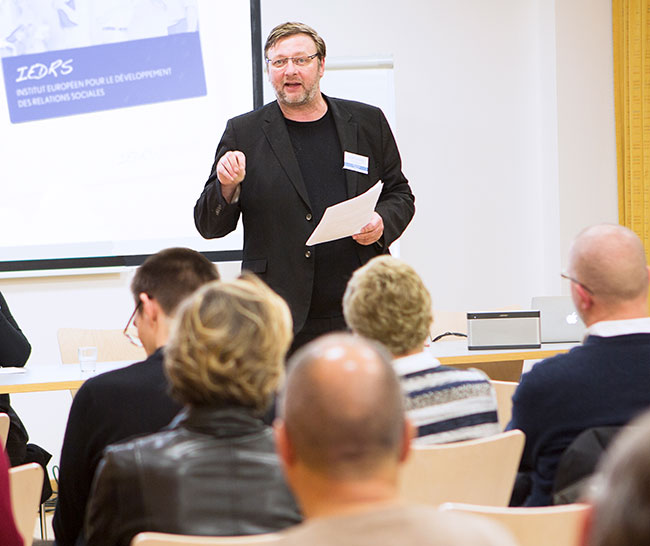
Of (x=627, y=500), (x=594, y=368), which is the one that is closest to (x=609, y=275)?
(x=594, y=368)

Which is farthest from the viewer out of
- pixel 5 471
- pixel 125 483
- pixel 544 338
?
pixel 544 338

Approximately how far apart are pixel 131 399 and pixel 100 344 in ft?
7.45

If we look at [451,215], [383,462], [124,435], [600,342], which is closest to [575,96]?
[451,215]

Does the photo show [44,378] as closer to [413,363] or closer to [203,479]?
[413,363]

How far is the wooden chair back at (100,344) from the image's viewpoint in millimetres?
4055

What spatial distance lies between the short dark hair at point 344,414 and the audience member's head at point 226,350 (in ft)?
1.37

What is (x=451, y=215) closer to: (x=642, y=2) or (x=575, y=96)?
(x=575, y=96)

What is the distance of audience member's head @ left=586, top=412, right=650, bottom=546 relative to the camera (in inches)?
24.1

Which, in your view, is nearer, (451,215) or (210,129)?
(210,129)

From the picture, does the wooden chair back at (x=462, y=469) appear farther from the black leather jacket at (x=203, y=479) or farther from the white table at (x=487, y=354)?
the white table at (x=487, y=354)

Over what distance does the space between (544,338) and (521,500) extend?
1743 millimetres

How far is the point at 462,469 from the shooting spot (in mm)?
1938

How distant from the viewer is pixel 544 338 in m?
3.80

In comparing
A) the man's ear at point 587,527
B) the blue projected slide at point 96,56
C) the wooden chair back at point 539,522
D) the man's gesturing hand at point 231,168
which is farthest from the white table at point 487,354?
the man's ear at point 587,527
